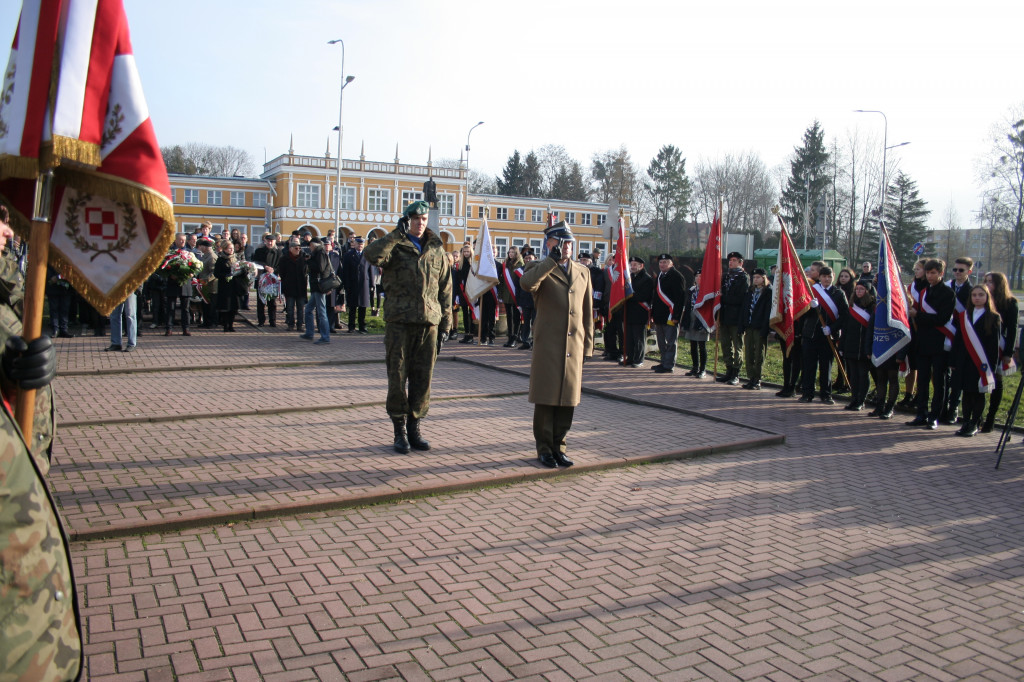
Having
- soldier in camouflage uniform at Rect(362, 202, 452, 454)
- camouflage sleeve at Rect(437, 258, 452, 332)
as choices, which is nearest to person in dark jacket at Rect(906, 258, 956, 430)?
camouflage sleeve at Rect(437, 258, 452, 332)

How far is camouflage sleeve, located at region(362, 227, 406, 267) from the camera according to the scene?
7098 millimetres

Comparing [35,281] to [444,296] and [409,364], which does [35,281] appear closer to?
[409,364]

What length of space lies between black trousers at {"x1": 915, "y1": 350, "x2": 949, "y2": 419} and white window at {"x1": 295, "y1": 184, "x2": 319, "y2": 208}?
75.6 m

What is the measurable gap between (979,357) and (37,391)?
10.2 metres

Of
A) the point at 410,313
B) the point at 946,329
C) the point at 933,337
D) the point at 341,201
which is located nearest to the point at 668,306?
the point at 933,337

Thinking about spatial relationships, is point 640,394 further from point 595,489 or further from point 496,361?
point 595,489

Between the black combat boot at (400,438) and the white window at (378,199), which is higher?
the white window at (378,199)

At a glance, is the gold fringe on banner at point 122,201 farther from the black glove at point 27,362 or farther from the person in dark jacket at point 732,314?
the person in dark jacket at point 732,314

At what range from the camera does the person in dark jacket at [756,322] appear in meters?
12.8

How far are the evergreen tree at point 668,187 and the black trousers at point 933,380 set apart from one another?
272 ft

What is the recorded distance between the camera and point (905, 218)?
67.4m

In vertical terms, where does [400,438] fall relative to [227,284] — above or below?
below

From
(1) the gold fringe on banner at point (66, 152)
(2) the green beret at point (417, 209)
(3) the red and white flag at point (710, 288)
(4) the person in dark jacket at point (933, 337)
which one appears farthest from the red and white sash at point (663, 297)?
(1) the gold fringe on banner at point (66, 152)

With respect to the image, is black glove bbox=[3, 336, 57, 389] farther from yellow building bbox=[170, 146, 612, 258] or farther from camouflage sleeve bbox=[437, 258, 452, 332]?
yellow building bbox=[170, 146, 612, 258]
